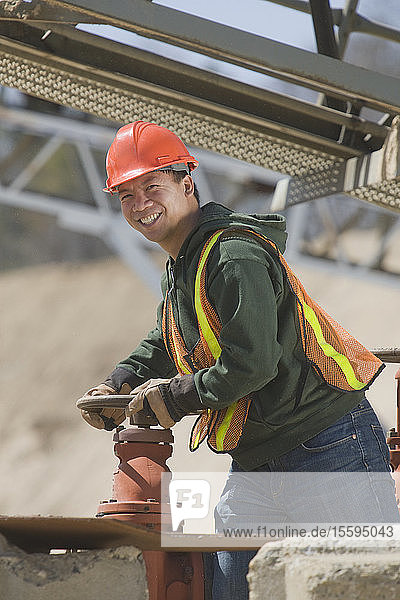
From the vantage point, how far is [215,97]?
4695mm

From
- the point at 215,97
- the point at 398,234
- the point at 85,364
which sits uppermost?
the point at 398,234

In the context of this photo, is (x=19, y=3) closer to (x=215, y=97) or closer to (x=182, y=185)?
(x=215, y=97)

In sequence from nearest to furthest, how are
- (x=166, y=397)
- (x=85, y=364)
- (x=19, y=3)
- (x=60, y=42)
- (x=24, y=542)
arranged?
1. (x=24, y=542)
2. (x=166, y=397)
3. (x=19, y=3)
4. (x=60, y=42)
5. (x=85, y=364)

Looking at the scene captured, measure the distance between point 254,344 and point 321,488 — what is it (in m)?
0.46

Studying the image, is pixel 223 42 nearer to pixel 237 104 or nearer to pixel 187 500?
pixel 237 104

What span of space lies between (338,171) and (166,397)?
2456 mm

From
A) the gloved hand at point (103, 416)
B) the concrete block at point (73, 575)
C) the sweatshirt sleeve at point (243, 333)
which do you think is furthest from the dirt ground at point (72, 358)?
the concrete block at point (73, 575)

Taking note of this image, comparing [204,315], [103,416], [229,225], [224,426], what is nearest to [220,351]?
[204,315]

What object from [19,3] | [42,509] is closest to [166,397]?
[19,3]

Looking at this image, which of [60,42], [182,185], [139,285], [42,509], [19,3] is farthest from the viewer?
[139,285]

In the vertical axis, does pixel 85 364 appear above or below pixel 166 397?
above

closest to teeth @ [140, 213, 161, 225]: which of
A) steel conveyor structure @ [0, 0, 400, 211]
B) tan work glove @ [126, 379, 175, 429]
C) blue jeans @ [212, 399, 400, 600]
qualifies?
tan work glove @ [126, 379, 175, 429]

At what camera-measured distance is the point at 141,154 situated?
2.82 meters

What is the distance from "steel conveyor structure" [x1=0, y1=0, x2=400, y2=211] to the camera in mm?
4453
